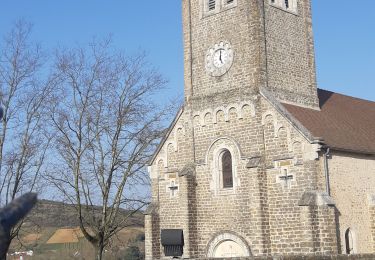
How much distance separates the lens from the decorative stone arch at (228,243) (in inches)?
876

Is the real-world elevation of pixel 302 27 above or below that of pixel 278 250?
above

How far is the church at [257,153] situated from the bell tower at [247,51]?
50mm

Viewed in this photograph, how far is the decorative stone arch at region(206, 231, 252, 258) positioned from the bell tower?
5.52m

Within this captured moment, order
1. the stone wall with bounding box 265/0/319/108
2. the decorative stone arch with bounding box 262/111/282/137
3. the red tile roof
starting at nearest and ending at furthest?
the decorative stone arch with bounding box 262/111/282/137 < the red tile roof < the stone wall with bounding box 265/0/319/108

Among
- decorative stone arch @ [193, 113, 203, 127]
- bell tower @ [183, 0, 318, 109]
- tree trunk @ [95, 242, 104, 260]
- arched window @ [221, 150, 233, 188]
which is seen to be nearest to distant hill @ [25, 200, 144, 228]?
tree trunk @ [95, 242, 104, 260]

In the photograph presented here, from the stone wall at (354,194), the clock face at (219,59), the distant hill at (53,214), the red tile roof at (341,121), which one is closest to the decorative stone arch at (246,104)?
the red tile roof at (341,121)

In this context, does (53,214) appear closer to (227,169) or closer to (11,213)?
(227,169)

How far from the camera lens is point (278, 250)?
2155cm

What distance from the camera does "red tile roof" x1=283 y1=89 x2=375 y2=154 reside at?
Answer: 898 inches

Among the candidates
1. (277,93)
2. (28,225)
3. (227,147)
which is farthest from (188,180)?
(28,225)

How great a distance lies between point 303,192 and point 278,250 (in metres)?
2.42

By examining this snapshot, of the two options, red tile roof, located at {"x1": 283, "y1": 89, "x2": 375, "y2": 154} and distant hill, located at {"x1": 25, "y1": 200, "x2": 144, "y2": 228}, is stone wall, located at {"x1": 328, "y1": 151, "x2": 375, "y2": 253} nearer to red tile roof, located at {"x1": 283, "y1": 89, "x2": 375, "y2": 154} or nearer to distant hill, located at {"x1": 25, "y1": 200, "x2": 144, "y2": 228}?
red tile roof, located at {"x1": 283, "y1": 89, "x2": 375, "y2": 154}

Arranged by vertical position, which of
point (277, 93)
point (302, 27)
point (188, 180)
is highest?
point (302, 27)

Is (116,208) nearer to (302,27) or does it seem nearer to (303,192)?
(303,192)
